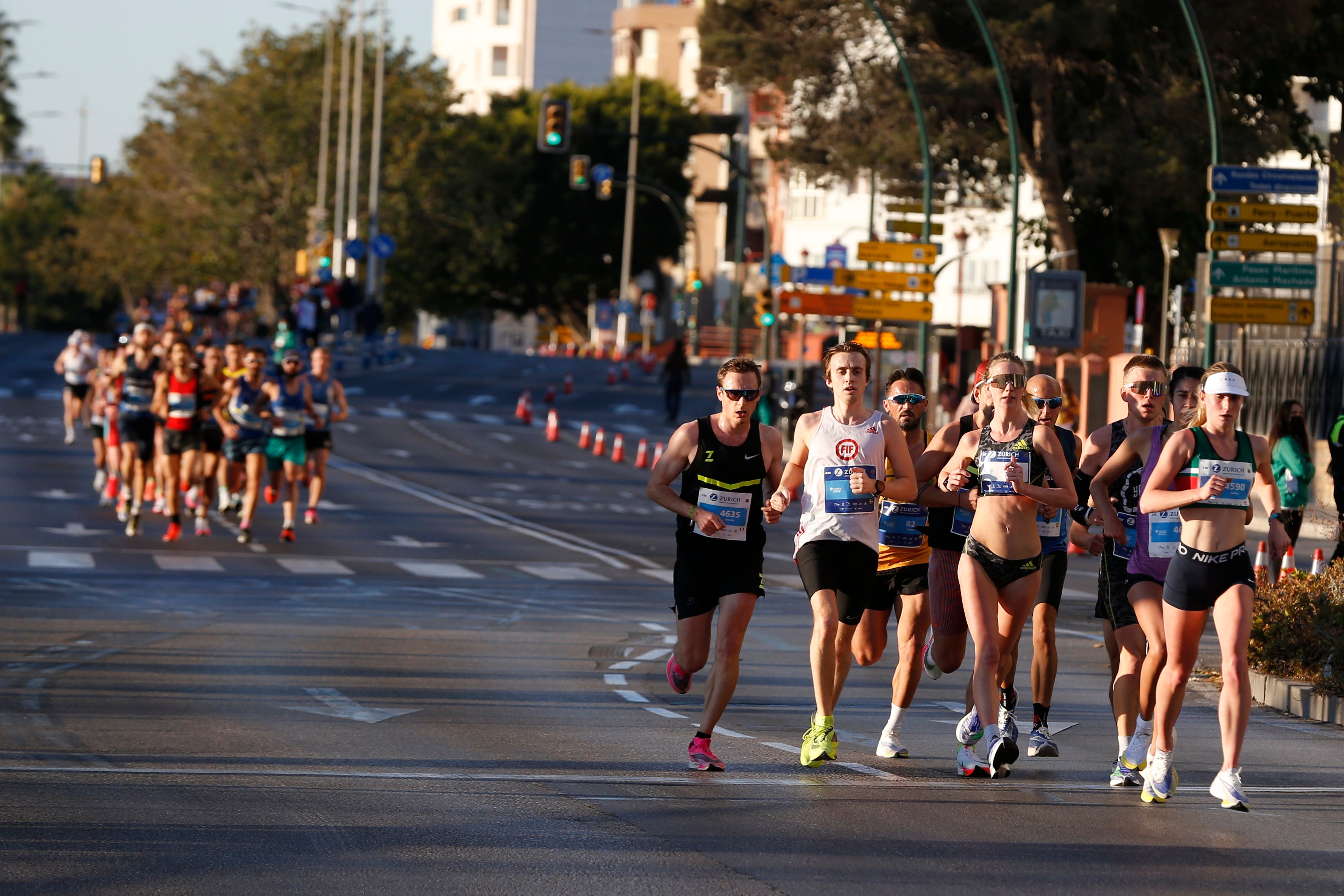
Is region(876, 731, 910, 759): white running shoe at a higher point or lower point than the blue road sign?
lower

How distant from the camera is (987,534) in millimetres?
9367

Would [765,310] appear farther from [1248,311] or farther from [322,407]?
[322,407]

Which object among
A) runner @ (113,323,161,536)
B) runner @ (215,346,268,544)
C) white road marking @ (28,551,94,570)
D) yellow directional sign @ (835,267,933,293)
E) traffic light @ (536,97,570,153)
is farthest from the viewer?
traffic light @ (536,97,570,153)

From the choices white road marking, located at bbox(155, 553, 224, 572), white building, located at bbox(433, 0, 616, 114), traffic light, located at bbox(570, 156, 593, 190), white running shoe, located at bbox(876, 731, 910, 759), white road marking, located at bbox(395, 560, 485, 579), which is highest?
white building, located at bbox(433, 0, 616, 114)

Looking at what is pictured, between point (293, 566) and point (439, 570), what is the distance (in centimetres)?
133

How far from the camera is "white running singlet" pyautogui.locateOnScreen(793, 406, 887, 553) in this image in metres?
9.42

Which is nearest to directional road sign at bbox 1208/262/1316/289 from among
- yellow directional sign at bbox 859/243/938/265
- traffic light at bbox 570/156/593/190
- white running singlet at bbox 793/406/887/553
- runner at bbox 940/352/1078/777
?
yellow directional sign at bbox 859/243/938/265

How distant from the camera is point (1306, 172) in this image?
77.7ft

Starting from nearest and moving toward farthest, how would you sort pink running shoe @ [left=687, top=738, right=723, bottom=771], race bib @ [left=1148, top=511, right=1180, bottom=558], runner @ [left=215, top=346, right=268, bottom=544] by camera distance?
race bib @ [left=1148, top=511, right=1180, bottom=558] < pink running shoe @ [left=687, top=738, right=723, bottom=771] < runner @ [left=215, top=346, right=268, bottom=544]

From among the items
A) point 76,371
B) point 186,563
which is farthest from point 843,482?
point 76,371

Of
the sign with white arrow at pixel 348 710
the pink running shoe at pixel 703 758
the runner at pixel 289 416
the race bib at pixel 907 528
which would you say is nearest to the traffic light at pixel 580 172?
the runner at pixel 289 416

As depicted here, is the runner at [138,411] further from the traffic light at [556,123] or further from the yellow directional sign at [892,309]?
the traffic light at [556,123]

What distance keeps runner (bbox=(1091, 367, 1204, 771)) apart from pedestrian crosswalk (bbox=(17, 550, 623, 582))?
1028 centimetres

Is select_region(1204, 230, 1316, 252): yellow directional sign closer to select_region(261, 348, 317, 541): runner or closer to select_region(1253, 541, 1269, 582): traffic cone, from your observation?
select_region(1253, 541, 1269, 582): traffic cone
